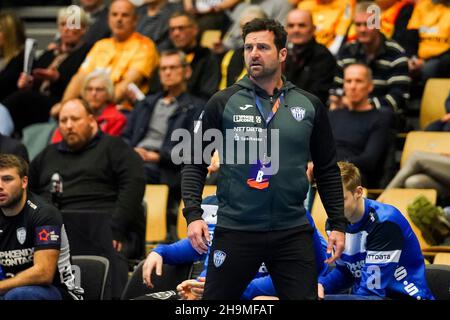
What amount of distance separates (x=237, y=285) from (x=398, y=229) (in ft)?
4.07

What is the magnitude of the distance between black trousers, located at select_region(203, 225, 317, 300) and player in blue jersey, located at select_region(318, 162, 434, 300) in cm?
87

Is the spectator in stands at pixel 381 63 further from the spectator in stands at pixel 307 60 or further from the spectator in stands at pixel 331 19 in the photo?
the spectator in stands at pixel 331 19

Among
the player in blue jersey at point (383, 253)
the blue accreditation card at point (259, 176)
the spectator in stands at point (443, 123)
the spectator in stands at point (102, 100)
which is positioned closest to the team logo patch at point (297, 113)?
the blue accreditation card at point (259, 176)

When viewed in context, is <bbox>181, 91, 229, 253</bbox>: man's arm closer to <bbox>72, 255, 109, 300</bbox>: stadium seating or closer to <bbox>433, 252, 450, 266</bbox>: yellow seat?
<bbox>72, 255, 109, 300</bbox>: stadium seating

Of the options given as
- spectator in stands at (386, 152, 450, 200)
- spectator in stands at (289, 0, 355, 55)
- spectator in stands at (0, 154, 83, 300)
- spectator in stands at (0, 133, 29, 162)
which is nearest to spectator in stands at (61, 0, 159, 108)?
spectator in stands at (289, 0, 355, 55)

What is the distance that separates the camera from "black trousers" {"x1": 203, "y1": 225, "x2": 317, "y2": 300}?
4.99 m

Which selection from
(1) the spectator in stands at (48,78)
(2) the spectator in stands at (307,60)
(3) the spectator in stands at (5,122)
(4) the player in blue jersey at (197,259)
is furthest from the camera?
(1) the spectator in stands at (48,78)

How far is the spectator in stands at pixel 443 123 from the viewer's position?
9.03m

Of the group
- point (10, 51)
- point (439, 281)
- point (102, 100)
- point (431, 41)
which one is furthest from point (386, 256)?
point (10, 51)

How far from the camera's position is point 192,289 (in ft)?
18.6

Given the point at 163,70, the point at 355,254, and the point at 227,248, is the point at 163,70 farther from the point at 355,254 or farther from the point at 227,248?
the point at 227,248

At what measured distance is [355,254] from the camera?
604 centimetres

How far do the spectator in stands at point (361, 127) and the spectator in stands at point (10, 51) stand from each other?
358cm
